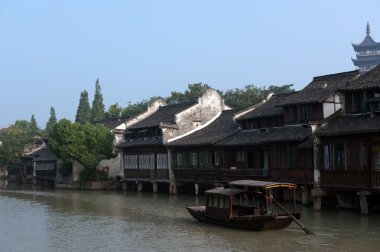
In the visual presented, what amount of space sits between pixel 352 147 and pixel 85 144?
3401 centimetres

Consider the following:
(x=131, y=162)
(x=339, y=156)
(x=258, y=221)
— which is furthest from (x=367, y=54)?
(x=258, y=221)

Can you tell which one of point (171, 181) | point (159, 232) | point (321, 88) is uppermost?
point (321, 88)

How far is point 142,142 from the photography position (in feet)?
169

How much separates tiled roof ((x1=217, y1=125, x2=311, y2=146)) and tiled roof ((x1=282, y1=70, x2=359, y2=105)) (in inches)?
68.9

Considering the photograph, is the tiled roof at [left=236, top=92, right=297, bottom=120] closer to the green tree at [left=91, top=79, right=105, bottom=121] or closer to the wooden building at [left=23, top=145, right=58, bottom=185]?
the wooden building at [left=23, top=145, right=58, bottom=185]

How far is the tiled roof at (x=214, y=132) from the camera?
42312 mm

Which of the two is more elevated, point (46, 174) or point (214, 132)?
point (214, 132)

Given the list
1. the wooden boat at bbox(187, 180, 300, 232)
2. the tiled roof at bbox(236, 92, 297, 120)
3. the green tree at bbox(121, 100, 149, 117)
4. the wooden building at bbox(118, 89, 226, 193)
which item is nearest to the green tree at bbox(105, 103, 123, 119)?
the green tree at bbox(121, 100, 149, 117)

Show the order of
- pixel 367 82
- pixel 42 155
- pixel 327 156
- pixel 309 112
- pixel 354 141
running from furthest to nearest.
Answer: pixel 42 155 → pixel 309 112 → pixel 367 82 → pixel 327 156 → pixel 354 141

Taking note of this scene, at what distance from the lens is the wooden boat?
23.7 m

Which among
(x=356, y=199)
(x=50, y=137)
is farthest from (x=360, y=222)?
(x=50, y=137)

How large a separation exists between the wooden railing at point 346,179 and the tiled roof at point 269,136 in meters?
2.99

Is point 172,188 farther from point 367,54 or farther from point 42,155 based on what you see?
point 367,54

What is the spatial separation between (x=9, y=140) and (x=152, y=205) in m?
51.5
